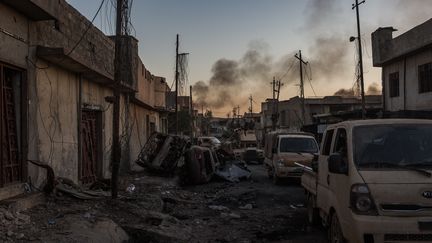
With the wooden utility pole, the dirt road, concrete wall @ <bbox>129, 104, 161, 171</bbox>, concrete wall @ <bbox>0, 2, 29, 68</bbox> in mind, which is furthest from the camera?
concrete wall @ <bbox>129, 104, 161, 171</bbox>

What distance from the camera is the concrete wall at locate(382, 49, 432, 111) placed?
24.4 m

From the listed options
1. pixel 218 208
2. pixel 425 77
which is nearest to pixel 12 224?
pixel 218 208

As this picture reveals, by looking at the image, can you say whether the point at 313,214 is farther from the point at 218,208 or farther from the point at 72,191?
the point at 72,191

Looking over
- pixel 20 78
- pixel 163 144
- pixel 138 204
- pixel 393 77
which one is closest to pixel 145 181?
pixel 163 144

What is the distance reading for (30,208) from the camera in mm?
10078

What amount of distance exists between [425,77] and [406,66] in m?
2.28

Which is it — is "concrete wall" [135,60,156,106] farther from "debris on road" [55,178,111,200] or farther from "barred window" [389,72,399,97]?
"barred window" [389,72,399,97]

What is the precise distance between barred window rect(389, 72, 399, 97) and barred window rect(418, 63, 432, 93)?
3.13m

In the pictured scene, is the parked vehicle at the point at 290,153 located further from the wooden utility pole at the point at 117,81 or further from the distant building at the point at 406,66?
the wooden utility pole at the point at 117,81

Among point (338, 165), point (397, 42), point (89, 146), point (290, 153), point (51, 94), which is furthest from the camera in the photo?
point (397, 42)

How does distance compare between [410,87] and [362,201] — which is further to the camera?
[410,87]

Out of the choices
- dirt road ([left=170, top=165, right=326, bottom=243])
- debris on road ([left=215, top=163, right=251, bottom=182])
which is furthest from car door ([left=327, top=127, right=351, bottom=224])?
debris on road ([left=215, top=163, right=251, bottom=182])

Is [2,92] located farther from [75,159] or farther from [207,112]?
[207,112]

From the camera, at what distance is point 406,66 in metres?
26.6
